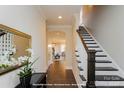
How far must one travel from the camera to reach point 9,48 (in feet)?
8.50

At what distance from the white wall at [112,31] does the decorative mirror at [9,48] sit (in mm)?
2087

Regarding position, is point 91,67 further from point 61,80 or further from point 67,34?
point 67,34

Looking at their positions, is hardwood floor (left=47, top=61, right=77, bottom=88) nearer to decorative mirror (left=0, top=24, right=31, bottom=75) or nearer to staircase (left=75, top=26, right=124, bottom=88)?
staircase (left=75, top=26, right=124, bottom=88)

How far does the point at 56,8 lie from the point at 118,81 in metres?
3.49

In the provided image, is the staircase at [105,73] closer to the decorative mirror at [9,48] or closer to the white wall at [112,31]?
the white wall at [112,31]

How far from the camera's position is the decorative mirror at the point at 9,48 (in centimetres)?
232

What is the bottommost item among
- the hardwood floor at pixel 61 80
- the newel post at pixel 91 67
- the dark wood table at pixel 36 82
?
the hardwood floor at pixel 61 80

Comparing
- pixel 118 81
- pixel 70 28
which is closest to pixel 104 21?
pixel 118 81

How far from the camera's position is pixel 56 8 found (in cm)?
583

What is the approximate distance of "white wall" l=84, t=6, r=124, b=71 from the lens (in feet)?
11.9

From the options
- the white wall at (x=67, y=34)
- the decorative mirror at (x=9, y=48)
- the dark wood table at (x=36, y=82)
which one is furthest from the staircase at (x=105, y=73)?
the white wall at (x=67, y=34)

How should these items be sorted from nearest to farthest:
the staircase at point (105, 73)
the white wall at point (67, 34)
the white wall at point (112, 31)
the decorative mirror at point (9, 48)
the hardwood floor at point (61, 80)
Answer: the decorative mirror at point (9, 48), the staircase at point (105, 73), the white wall at point (112, 31), the hardwood floor at point (61, 80), the white wall at point (67, 34)
